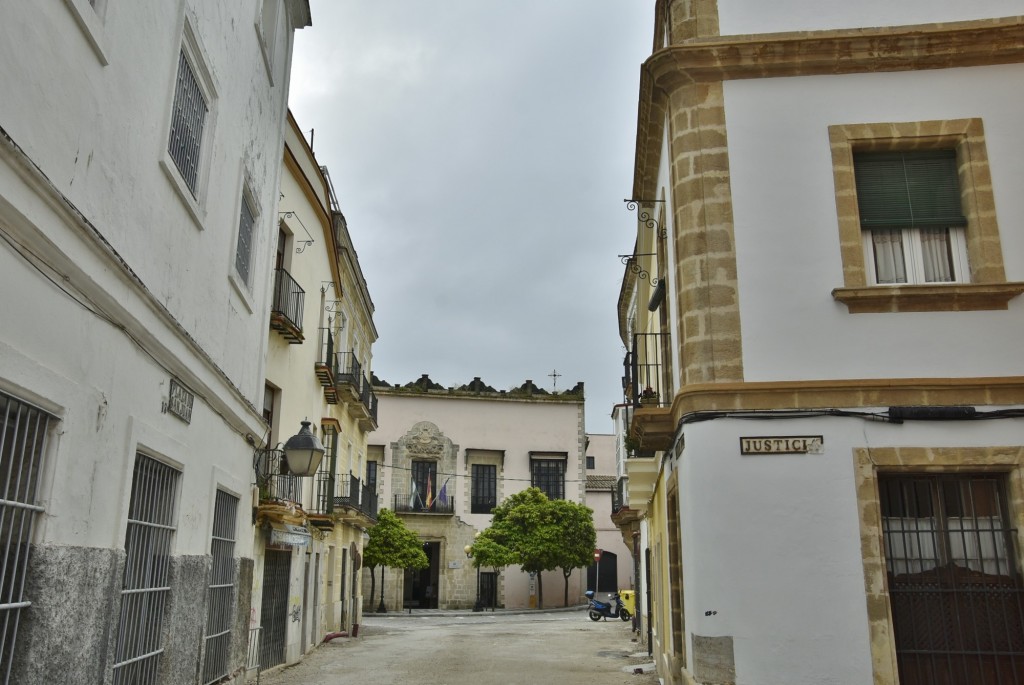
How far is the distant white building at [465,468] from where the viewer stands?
37.6 metres

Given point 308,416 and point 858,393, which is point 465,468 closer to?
point 308,416

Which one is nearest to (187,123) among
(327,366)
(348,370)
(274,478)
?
(274,478)

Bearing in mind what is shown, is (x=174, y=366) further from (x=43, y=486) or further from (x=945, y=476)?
(x=945, y=476)

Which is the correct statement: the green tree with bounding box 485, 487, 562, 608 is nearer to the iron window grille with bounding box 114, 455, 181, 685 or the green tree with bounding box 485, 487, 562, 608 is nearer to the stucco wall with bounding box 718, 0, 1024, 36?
the stucco wall with bounding box 718, 0, 1024, 36

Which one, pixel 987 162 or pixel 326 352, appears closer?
pixel 987 162

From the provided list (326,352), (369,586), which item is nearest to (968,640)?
(326,352)

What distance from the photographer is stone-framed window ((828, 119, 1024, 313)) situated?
793cm

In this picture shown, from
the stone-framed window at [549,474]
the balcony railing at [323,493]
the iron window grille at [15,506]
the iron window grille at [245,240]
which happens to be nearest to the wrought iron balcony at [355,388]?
the balcony railing at [323,493]

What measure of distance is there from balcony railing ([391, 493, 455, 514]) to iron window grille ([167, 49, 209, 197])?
3166 cm

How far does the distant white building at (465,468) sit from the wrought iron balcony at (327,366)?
19.3 meters

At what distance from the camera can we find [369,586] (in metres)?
35.9

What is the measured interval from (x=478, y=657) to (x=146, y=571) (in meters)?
11.6

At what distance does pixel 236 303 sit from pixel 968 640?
7.42m

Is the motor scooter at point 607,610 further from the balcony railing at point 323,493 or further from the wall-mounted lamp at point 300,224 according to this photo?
the wall-mounted lamp at point 300,224
